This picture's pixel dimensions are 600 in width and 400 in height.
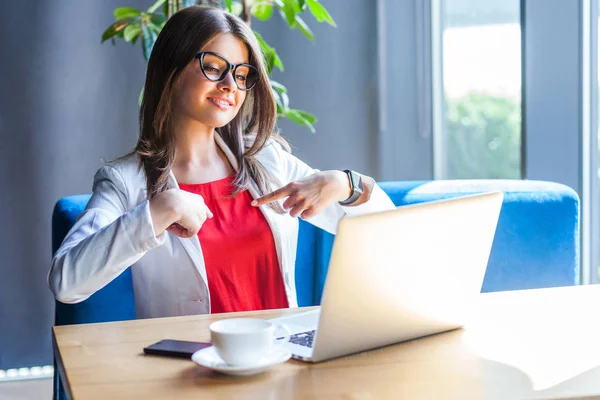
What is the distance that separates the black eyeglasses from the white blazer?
0.20 metres

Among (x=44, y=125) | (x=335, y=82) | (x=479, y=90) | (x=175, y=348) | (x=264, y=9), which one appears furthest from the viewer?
(x=335, y=82)

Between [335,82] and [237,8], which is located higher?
[237,8]

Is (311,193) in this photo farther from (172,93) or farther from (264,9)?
(264,9)

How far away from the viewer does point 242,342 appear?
3.18ft

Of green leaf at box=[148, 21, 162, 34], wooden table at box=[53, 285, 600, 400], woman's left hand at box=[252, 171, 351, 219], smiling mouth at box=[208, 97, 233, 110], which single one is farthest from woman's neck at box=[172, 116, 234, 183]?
green leaf at box=[148, 21, 162, 34]

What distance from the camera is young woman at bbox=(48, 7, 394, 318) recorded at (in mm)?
1738

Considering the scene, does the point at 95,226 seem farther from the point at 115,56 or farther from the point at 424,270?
the point at 115,56

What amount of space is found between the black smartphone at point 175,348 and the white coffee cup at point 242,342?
0.36ft

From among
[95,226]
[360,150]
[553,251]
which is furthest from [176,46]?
[360,150]

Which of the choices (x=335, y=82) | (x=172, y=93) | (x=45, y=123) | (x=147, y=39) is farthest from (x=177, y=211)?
(x=335, y=82)

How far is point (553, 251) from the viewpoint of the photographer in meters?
2.12

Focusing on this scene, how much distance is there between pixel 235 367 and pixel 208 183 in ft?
3.01

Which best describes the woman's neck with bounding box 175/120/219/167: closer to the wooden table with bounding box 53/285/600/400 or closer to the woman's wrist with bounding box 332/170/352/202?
the woman's wrist with bounding box 332/170/352/202

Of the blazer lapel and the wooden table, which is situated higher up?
the blazer lapel
